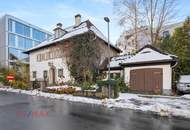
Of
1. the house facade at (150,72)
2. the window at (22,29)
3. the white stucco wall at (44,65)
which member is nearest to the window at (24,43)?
the window at (22,29)

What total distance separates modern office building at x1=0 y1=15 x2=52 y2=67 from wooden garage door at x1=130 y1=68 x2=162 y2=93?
34.1 m

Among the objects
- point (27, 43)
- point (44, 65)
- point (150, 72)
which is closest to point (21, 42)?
point (27, 43)

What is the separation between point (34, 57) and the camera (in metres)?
34.4

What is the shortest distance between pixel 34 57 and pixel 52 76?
20.6 feet

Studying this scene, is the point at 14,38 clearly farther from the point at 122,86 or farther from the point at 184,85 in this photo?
the point at 184,85

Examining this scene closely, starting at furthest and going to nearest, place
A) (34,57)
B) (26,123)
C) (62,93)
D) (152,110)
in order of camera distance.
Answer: (34,57)
(62,93)
(152,110)
(26,123)

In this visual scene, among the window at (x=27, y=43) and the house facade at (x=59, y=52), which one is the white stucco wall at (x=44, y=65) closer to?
the house facade at (x=59, y=52)

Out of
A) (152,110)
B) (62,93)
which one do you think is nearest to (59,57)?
(62,93)

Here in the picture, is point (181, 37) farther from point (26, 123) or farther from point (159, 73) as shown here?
point (26, 123)

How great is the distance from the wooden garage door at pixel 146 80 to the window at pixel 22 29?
45.1 metres

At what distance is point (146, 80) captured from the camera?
18.8 metres

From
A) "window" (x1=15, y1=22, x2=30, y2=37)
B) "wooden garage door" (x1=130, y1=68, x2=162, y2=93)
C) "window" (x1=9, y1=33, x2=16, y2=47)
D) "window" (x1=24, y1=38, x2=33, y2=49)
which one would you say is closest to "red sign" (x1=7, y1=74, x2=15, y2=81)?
"wooden garage door" (x1=130, y1=68, x2=162, y2=93)

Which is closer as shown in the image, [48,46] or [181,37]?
[181,37]

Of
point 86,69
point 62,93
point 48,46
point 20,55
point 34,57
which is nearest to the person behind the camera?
point 62,93
